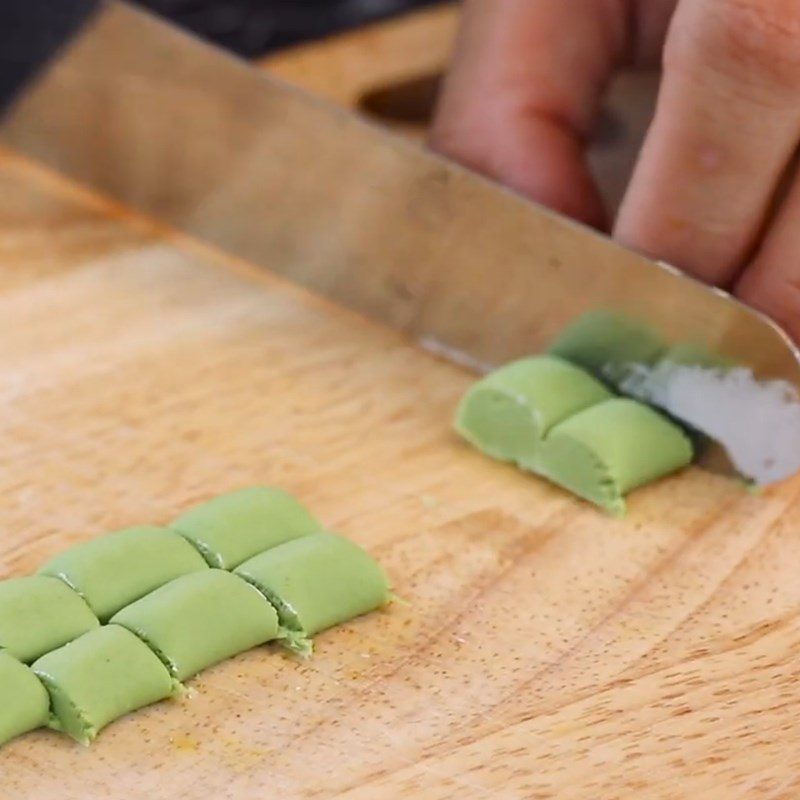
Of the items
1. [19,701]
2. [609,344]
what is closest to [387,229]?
[609,344]

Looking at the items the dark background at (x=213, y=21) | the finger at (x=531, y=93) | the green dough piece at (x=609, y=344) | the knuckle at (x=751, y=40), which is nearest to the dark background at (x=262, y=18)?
the dark background at (x=213, y=21)

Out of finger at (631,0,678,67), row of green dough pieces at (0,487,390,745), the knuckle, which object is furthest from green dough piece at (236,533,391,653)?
finger at (631,0,678,67)

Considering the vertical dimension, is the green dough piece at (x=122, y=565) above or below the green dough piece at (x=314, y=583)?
below

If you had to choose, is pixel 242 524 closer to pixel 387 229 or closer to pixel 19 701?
pixel 19 701

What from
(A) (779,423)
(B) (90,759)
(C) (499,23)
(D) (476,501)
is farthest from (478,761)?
(C) (499,23)

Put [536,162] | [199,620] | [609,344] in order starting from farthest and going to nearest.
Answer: [536,162]
[609,344]
[199,620]

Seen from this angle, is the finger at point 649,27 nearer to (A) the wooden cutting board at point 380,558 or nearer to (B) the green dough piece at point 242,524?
(A) the wooden cutting board at point 380,558
